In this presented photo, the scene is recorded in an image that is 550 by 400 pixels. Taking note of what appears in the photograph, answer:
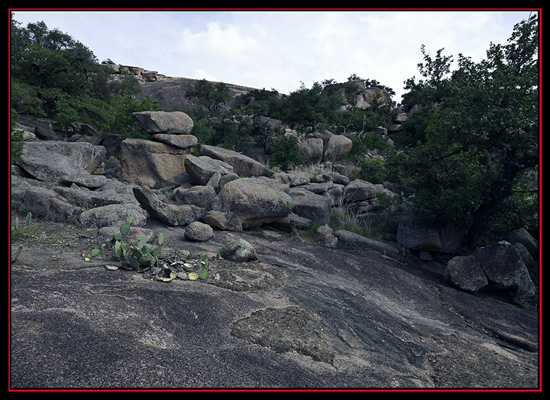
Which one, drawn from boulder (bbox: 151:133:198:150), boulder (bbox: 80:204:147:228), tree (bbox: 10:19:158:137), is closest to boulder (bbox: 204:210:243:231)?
boulder (bbox: 80:204:147:228)

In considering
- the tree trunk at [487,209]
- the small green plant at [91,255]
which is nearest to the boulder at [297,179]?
the tree trunk at [487,209]

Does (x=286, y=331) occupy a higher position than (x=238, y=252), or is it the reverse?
(x=238, y=252)

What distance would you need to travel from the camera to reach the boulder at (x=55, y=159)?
8.41m

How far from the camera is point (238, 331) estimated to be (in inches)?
112

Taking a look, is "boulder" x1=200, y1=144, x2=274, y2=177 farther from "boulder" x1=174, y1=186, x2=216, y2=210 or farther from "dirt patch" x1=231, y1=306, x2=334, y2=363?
"dirt patch" x1=231, y1=306, x2=334, y2=363

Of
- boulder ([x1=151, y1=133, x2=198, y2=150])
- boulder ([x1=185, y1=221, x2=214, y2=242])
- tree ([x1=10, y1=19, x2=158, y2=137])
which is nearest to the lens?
boulder ([x1=185, y1=221, x2=214, y2=242])

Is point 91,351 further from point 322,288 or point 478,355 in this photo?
point 478,355

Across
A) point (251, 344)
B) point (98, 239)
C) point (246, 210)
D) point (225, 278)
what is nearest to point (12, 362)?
point (251, 344)

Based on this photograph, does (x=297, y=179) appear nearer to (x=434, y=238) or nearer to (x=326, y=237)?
(x=326, y=237)

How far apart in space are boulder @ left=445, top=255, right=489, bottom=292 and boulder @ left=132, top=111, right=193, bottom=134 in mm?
9918

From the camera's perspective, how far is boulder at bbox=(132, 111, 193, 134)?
11469 mm

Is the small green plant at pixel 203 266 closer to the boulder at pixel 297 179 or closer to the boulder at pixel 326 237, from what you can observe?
the boulder at pixel 326 237

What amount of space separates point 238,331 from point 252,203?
4.88m

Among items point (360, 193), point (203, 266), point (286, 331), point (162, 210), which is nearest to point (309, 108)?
point (360, 193)
